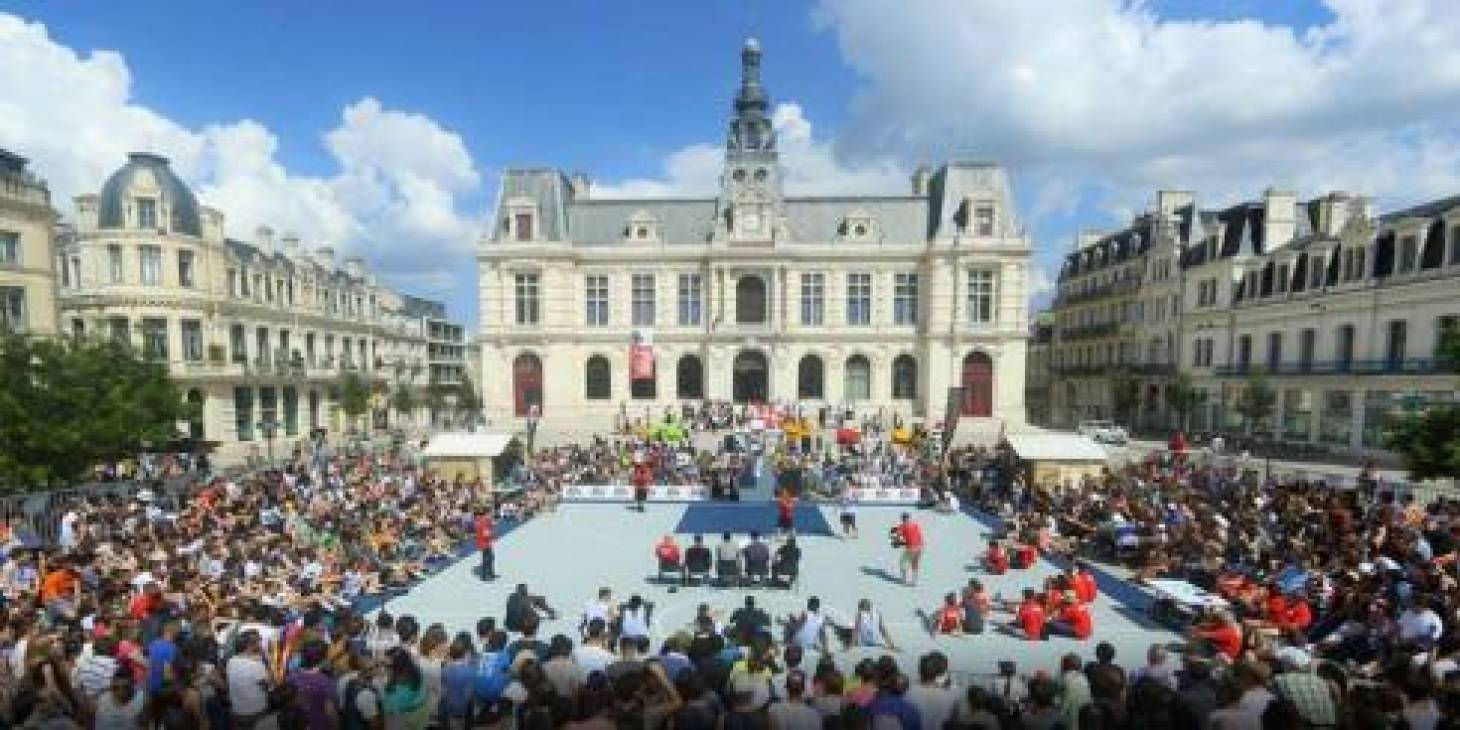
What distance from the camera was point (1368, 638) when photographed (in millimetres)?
8367

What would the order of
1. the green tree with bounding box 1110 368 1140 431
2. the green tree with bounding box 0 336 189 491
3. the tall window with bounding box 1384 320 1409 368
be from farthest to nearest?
1. the green tree with bounding box 1110 368 1140 431
2. the tall window with bounding box 1384 320 1409 368
3. the green tree with bounding box 0 336 189 491

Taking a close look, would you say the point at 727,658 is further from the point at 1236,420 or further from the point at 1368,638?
the point at 1236,420

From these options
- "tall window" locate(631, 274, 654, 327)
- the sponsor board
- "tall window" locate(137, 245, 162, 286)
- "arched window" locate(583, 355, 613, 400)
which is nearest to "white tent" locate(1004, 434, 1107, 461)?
the sponsor board

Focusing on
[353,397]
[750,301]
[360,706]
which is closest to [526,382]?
[353,397]

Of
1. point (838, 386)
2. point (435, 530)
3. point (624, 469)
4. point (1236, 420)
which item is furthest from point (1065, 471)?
point (1236, 420)

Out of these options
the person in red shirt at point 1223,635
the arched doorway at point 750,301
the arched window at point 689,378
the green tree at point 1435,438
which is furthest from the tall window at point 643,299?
the person in red shirt at point 1223,635

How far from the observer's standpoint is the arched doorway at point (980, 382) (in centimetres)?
Answer: 3872

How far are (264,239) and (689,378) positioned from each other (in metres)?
27.8

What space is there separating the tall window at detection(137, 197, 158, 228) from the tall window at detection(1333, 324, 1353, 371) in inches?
2173

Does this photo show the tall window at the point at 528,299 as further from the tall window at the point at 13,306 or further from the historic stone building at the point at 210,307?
the tall window at the point at 13,306

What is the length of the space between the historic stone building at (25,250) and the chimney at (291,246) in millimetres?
17416

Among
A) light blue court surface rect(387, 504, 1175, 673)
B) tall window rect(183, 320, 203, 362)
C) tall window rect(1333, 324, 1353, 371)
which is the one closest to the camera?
light blue court surface rect(387, 504, 1175, 673)

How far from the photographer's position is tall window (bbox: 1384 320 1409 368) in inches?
1109

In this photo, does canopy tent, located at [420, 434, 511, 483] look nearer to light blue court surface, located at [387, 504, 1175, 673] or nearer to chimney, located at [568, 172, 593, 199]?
light blue court surface, located at [387, 504, 1175, 673]
